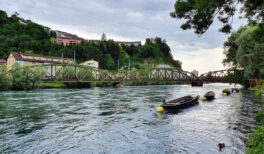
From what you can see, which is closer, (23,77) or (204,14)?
(204,14)

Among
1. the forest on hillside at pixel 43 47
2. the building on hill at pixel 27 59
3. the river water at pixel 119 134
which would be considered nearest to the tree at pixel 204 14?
the river water at pixel 119 134

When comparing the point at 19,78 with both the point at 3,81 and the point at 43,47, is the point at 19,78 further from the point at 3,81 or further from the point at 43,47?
the point at 43,47

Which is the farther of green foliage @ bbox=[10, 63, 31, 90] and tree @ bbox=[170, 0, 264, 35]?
green foliage @ bbox=[10, 63, 31, 90]

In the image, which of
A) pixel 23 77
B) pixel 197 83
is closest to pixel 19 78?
pixel 23 77

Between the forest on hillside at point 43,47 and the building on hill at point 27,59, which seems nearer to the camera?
the building on hill at point 27,59

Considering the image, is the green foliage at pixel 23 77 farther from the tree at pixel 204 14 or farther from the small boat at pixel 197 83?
the small boat at pixel 197 83

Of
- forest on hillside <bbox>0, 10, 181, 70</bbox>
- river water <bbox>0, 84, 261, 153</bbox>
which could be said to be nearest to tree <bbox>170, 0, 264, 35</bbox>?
river water <bbox>0, 84, 261, 153</bbox>

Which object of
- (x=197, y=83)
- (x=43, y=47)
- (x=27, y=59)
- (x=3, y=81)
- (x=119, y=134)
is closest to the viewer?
(x=119, y=134)

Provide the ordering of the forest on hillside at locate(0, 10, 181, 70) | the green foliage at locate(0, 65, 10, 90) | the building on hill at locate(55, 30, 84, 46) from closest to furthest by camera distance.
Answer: the green foliage at locate(0, 65, 10, 90)
the forest on hillside at locate(0, 10, 181, 70)
the building on hill at locate(55, 30, 84, 46)

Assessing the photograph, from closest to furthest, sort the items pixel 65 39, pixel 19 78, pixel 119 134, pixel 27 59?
pixel 119 134
pixel 19 78
pixel 27 59
pixel 65 39

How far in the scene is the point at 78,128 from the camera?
14414mm

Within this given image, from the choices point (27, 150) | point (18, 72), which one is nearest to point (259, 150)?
point (27, 150)

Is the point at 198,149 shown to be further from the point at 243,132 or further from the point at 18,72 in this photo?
the point at 18,72

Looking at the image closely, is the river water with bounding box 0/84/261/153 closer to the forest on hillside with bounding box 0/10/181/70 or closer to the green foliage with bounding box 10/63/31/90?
the green foliage with bounding box 10/63/31/90
